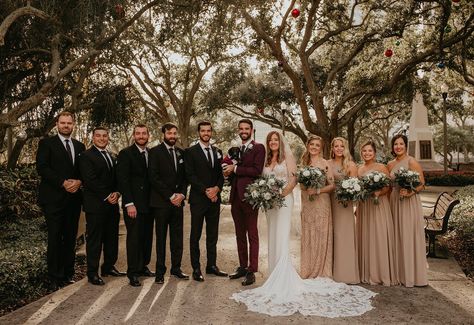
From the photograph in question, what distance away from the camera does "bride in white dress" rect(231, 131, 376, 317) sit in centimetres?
493

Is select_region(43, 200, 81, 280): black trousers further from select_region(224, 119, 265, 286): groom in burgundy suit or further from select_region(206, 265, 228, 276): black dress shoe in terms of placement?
select_region(224, 119, 265, 286): groom in burgundy suit

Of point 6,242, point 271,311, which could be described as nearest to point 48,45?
point 6,242

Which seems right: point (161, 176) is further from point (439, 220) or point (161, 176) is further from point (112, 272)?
point (439, 220)

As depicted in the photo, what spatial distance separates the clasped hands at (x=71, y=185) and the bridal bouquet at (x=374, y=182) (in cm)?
418

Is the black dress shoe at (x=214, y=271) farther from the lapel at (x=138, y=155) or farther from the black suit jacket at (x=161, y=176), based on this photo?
the lapel at (x=138, y=155)

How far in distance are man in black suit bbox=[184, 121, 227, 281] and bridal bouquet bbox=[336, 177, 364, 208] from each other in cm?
184

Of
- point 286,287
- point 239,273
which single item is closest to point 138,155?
point 239,273

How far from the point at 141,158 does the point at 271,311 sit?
9.89 ft

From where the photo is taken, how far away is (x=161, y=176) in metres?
6.19

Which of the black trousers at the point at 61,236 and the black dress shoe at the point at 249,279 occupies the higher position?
the black trousers at the point at 61,236

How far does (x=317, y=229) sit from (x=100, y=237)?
3.27m

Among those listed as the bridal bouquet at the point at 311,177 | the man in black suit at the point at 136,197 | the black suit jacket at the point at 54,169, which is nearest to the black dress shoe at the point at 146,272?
the man in black suit at the point at 136,197

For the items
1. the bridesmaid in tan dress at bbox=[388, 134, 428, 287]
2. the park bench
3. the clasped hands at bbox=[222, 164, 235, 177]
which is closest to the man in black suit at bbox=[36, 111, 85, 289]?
the clasped hands at bbox=[222, 164, 235, 177]

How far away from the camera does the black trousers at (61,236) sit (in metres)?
5.91
